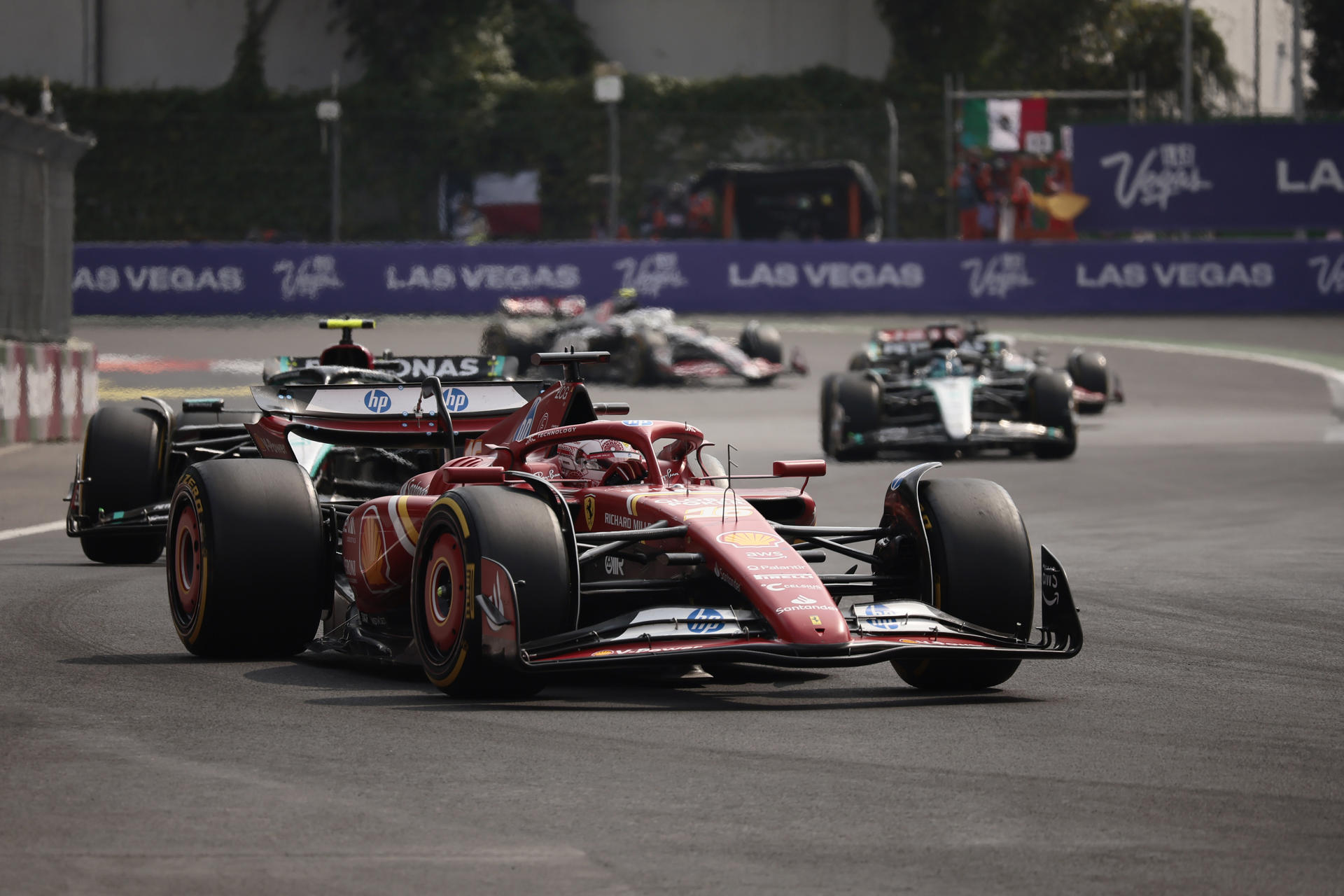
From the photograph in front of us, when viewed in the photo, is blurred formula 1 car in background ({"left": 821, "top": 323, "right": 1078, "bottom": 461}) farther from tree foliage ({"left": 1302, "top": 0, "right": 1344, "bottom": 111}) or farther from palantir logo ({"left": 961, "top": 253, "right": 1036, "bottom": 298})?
tree foliage ({"left": 1302, "top": 0, "right": 1344, "bottom": 111})

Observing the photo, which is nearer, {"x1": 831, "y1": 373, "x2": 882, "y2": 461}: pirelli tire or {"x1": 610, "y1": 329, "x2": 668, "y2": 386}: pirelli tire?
{"x1": 831, "y1": 373, "x2": 882, "y2": 461}: pirelli tire

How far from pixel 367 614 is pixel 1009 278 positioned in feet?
101

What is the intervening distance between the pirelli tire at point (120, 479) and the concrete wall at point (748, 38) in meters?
41.8

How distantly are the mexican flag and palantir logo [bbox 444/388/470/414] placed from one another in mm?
33236

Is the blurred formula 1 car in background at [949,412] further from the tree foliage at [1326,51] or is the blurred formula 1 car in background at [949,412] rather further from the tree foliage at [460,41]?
the tree foliage at [1326,51]

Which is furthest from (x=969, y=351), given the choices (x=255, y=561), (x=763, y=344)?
(x=255, y=561)

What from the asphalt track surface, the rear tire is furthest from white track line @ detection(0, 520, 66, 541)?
the rear tire

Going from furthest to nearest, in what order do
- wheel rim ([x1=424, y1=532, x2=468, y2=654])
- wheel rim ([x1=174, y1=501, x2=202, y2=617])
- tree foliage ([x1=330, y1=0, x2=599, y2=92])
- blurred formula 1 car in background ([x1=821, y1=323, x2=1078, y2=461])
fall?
tree foliage ([x1=330, y1=0, x2=599, y2=92])
blurred formula 1 car in background ([x1=821, y1=323, x2=1078, y2=461])
wheel rim ([x1=174, y1=501, x2=202, y2=617])
wheel rim ([x1=424, y1=532, x2=468, y2=654])

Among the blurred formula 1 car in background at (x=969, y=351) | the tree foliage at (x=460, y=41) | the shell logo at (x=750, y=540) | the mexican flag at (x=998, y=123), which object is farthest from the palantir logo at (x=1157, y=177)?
the shell logo at (x=750, y=540)

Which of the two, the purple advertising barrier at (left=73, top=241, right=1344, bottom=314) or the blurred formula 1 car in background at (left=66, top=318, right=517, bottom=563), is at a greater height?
the purple advertising barrier at (left=73, top=241, right=1344, bottom=314)

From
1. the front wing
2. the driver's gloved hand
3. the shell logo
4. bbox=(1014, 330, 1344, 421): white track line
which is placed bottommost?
the front wing

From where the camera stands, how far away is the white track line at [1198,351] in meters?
31.4

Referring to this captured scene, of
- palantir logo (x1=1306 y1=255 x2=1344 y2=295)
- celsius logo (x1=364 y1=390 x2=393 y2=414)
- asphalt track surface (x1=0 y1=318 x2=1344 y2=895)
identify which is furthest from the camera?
palantir logo (x1=1306 y1=255 x2=1344 y2=295)

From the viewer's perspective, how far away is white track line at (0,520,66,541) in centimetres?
1347
